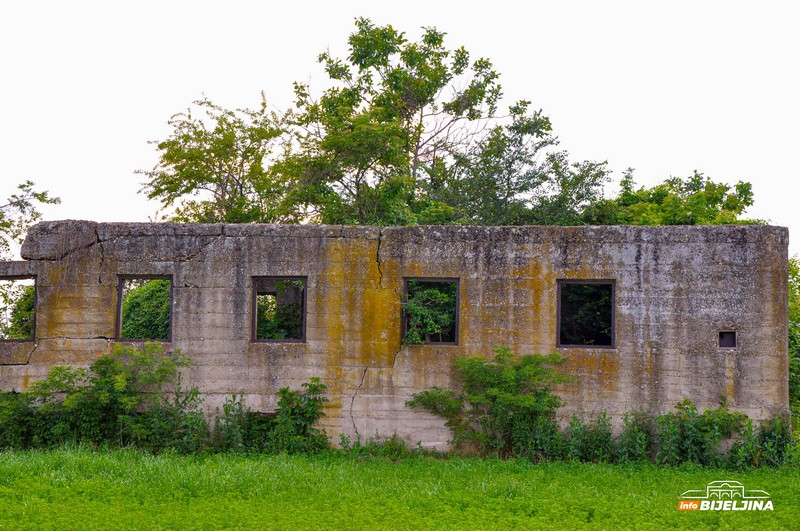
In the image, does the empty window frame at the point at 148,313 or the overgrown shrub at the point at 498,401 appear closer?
the overgrown shrub at the point at 498,401

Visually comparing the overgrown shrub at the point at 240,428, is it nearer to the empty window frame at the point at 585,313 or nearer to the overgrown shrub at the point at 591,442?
the overgrown shrub at the point at 591,442

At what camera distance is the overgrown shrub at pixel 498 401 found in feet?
33.6

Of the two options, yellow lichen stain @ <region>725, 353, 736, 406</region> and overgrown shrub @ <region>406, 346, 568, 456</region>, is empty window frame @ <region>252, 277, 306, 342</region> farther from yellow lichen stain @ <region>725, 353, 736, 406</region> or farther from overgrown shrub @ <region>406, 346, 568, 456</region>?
yellow lichen stain @ <region>725, 353, 736, 406</region>

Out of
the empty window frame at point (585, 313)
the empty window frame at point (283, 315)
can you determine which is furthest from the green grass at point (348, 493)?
the empty window frame at point (585, 313)

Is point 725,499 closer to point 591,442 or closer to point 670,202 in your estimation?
point 591,442

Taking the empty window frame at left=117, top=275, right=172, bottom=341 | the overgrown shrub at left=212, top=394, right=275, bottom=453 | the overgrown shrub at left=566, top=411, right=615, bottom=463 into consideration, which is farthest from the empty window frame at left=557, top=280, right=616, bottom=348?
the empty window frame at left=117, top=275, right=172, bottom=341

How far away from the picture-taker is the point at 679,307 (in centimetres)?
1052

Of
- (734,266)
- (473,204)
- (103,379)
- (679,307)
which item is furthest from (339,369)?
(473,204)

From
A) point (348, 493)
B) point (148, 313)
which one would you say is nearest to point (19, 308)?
point (148, 313)

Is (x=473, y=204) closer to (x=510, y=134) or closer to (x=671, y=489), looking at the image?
(x=510, y=134)

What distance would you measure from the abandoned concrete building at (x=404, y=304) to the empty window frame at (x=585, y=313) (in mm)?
1653

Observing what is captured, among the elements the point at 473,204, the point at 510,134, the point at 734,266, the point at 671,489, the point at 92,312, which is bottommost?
the point at 671,489

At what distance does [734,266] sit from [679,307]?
972 mm

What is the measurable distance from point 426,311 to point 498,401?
170 centimetres
